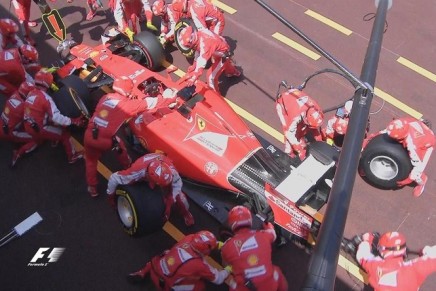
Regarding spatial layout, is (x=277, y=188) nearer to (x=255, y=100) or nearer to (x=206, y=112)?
(x=206, y=112)

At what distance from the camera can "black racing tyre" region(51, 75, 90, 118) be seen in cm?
750

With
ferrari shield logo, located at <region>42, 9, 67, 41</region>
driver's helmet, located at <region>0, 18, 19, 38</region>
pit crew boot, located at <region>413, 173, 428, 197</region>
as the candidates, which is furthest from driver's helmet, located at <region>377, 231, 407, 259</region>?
driver's helmet, located at <region>0, 18, 19, 38</region>

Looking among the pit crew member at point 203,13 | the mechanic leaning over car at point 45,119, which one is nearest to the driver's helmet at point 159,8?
the pit crew member at point 203,13

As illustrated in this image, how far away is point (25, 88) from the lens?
7.38 m

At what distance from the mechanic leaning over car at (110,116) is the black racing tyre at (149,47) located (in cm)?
175

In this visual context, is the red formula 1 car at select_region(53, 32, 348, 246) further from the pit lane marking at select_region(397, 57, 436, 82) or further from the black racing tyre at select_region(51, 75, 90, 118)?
the pit lane marking at select_region(397, 57, 436, 82)

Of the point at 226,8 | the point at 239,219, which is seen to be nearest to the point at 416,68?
the point at 226,8

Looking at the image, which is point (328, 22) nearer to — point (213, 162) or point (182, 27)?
point (182, 27)

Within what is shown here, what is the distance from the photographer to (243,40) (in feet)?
33.5

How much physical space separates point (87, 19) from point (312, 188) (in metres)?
6.85

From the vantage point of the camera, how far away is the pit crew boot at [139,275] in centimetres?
616

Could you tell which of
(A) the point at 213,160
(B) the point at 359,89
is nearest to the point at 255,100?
(A) the point at 213,160

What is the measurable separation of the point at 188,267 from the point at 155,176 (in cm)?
128
